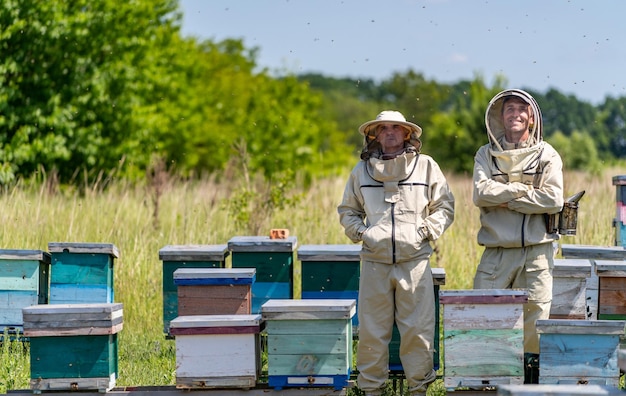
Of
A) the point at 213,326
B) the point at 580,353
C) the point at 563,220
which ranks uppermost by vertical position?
the point at 563,220

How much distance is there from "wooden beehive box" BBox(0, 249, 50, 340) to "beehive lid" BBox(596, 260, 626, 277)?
12.9 ft

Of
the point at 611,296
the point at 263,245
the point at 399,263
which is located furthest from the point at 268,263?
the point at 611,296

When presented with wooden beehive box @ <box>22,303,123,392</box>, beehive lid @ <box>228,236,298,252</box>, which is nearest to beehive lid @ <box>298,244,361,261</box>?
beehive lid @ <box>228,236,298,252</box>

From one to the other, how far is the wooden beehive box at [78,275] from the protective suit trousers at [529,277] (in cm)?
265

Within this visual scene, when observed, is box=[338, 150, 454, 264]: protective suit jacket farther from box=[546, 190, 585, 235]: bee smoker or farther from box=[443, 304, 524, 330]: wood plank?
box=[546, 190, 585, 235]: bee smoker

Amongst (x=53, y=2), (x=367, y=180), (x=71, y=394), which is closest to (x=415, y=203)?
(x=367, y=180)

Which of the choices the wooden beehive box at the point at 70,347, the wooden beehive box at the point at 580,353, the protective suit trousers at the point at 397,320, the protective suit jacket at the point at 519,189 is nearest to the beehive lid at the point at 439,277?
the protective suit trousers at the point at 397,320

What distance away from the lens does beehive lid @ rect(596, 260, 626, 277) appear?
580cm

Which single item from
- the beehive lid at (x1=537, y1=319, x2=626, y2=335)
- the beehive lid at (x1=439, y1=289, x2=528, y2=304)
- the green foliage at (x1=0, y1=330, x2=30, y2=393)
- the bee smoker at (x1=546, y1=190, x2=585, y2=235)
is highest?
the bee smoker at (x1=546, y1=190, x2=585, y2=235)

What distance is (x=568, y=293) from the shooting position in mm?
6012

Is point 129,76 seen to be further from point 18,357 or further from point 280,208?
point 18,357

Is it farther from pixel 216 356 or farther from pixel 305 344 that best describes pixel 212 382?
pixel 305 344

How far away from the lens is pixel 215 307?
230 inches

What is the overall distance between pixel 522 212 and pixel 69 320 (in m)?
2.89
